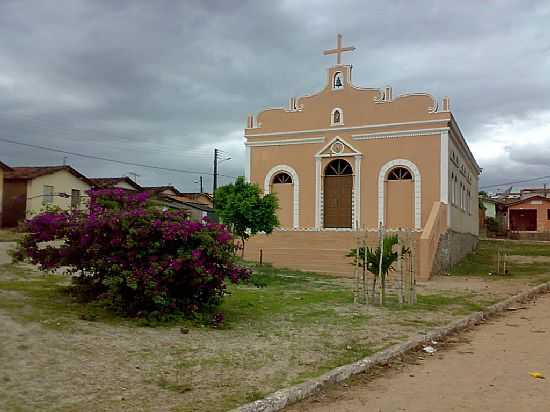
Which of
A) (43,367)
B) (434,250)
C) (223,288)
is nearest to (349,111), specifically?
(434,250)

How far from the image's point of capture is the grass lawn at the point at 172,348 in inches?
196

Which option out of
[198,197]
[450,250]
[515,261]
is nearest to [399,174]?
[450,250]

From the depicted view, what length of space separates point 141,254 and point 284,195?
57.0ft

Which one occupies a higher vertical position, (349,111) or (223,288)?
(349,111)

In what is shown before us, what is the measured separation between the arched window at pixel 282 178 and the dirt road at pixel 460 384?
16.9 meters

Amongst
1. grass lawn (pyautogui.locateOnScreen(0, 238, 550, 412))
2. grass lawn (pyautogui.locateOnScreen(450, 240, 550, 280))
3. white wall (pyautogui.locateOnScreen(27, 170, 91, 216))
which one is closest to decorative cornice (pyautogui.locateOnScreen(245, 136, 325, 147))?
grass lawn (pyautogui.locateOnScreen(450, 240, 550, 280))

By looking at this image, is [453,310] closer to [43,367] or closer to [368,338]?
[368,338]

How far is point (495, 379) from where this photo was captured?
6.25 m

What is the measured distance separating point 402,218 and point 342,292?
9712mm

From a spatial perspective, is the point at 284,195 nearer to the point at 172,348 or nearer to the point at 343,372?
the point at 172,348

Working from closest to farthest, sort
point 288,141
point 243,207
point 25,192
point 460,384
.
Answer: point 460,384, point 243,207, point 288,141, point 25,192

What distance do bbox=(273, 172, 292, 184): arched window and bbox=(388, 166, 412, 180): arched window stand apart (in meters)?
4.43

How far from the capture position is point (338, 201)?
24.2 meters

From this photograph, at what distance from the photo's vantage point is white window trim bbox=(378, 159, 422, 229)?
22.4 meters
